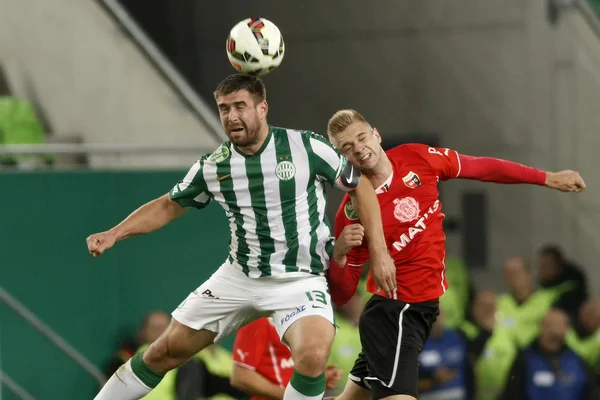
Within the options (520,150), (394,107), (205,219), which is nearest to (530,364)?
(205,219)

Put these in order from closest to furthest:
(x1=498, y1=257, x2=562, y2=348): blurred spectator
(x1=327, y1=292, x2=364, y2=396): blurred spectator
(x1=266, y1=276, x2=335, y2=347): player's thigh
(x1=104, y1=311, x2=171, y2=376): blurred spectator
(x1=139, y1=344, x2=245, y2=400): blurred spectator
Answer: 1. (x1=266, y1=276, x2=335, y2=347): player's thigh
2. (x1=139, y1=344, x2=245, y2=400): blurred spectator
3. (x1=327, y1=292, x2=364, y2=396): blurred spectator
4. (x1=104, y1=311, x2=171, y2=376): blurred spectator
5. (x1=498, y1=257, x2=562, y2=348): blurred spectator

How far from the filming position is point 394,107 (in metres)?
13.6

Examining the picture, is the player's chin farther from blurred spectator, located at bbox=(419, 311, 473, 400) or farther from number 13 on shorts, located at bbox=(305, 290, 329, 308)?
blurred spectator, located at bbox=(419, 311, 473, 400)

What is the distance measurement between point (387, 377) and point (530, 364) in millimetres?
3375

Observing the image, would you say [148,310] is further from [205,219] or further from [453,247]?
[453,247]

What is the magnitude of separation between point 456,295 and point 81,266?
131 inches

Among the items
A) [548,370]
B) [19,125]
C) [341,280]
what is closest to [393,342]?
[341,280]

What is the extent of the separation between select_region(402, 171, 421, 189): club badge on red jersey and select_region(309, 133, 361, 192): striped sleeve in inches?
15.0

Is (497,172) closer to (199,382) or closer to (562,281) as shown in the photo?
(199,382)

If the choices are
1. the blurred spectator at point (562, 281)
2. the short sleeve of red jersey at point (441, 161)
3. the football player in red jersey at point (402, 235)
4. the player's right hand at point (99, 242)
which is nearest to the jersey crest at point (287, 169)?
the football player in red jersey at point (402, 235)

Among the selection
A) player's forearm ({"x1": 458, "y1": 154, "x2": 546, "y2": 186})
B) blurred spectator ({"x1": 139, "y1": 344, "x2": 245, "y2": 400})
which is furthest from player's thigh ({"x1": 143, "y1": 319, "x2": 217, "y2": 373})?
blurred spectator ({"x1": 139, "y1": 344, "x2": 245, "y2": 400})

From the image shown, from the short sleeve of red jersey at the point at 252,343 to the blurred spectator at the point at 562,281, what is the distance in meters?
4.32

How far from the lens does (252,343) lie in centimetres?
682

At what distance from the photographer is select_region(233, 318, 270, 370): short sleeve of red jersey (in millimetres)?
6770
